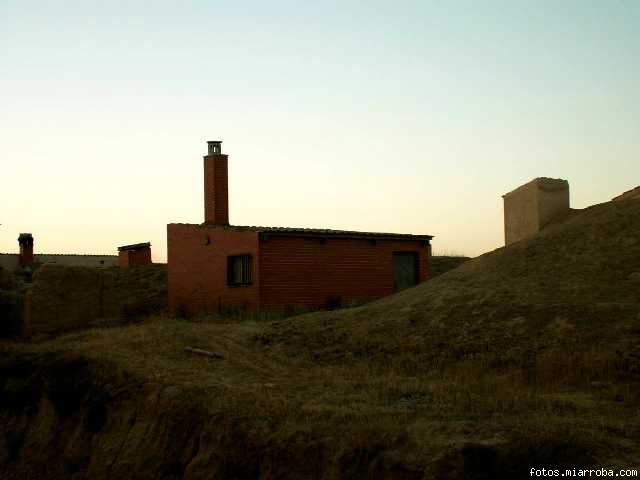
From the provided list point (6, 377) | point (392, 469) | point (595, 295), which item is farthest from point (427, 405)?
point (6, 377)

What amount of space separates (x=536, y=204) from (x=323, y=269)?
7364 mm

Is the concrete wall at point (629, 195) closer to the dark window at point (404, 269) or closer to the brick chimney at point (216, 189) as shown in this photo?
the dark window at point (404, 269)

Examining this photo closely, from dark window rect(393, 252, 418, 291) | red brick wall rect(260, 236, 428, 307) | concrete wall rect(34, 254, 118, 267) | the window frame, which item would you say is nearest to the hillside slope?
red brick wall rect(260, 236, 428, 307)

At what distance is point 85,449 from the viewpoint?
1077cm

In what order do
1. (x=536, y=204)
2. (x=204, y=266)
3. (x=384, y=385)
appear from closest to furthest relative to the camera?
(x=384, y=385)
(x=536, y=204)
(x=204, y=266)

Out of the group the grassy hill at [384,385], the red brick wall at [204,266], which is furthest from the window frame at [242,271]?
the grassy hill at [384,385]

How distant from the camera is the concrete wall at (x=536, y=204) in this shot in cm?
1709

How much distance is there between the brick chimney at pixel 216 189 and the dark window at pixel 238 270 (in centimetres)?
261

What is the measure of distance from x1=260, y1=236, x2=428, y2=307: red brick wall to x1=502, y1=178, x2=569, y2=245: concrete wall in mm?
6183

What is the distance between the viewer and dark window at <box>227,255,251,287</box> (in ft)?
70.5

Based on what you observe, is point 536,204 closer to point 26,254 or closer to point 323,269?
point 323,269

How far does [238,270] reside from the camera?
22.0 meters

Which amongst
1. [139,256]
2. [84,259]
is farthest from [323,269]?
[84,259]

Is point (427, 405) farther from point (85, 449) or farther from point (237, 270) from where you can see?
point (237, 270)
